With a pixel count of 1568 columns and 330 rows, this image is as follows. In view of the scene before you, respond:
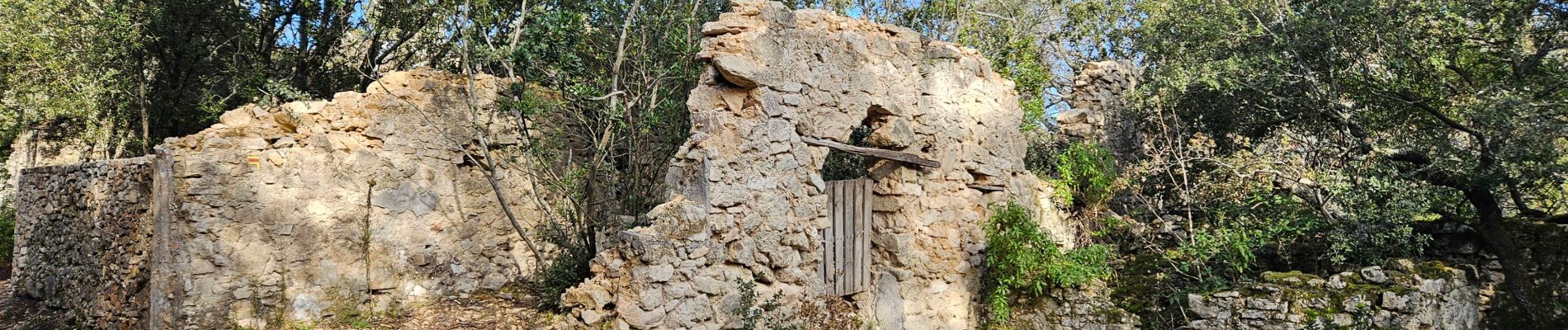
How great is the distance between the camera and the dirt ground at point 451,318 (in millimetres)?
7328

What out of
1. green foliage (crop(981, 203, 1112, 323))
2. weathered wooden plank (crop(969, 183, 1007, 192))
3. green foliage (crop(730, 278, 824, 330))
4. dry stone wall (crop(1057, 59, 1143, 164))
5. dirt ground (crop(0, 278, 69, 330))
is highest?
dry stone wall (crop(1057, 59, 1143, 164))

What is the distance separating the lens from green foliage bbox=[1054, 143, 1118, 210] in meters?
8.47

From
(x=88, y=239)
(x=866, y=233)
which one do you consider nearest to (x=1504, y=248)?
(x=866, y=233)

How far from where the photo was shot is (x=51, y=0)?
400 inches

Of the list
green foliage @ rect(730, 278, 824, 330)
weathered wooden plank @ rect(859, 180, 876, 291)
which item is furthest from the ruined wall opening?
green foliage @ rect(730, 278, 824, 330)

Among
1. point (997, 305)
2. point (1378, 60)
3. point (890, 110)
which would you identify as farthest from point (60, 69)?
point (1378, 60)

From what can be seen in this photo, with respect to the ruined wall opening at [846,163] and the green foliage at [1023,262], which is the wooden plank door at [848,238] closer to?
the green foliage at [1023,262]

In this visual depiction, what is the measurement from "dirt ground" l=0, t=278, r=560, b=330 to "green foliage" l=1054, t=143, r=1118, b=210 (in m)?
5.10

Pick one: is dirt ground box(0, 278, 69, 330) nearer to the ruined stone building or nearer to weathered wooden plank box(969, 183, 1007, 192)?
the ruined stone building

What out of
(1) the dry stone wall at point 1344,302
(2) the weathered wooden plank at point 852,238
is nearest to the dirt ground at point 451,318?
(2) the weathered wooden plank at point 852,238

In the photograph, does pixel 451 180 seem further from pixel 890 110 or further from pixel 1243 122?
pixel 1243 122

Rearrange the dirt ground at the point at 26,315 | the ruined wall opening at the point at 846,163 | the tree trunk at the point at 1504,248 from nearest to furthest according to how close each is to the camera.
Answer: the tree trunk at the point at 1504,248, the dirt ground at the point at 26,315, the ruined wall opening at the point at 846,163

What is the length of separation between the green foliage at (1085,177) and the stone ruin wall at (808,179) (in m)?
0.25

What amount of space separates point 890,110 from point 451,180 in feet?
14.4
